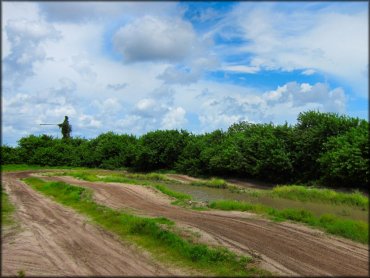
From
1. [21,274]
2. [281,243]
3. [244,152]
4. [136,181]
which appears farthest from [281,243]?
[244,152]

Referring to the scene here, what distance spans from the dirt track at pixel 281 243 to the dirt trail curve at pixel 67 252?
4.26m

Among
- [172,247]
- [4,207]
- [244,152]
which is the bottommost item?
[172,247]

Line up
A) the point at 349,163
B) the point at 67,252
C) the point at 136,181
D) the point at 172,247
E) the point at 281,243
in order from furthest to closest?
the point at 136,181 < the point at 281,243 < the point at 172,247 < the point at 67,252 < the point at 349,163

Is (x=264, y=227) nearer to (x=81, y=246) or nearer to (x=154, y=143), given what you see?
(x=81, y=246)

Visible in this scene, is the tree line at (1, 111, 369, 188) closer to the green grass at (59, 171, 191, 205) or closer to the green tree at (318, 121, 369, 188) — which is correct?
the green tree at (318, 121, 369, 188)

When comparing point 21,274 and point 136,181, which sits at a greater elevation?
point 136,181

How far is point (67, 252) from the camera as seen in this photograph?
1436 cm

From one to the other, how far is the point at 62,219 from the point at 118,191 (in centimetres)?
1449

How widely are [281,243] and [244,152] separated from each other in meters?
36.8

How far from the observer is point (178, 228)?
18594 millimetres

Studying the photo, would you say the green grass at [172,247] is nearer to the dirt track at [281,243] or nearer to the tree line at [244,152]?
the dirt track at [281,243]

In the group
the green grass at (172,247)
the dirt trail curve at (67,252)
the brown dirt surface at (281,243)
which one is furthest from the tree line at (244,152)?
the green grass at (172,247)

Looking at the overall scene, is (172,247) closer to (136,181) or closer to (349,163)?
(349,163)

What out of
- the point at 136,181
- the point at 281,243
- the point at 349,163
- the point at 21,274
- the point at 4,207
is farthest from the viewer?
the point at 136,181
